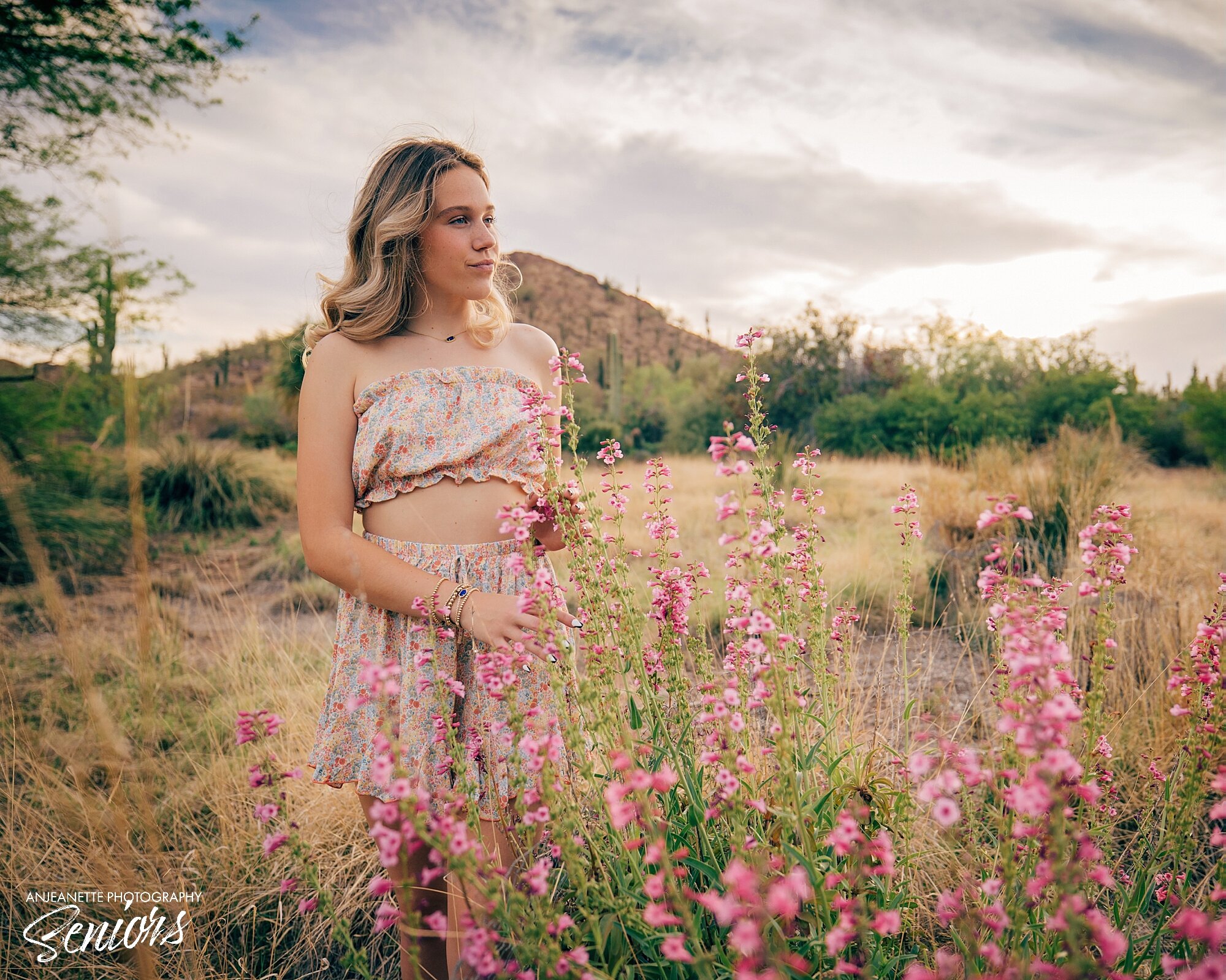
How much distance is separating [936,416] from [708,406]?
673 centimetres

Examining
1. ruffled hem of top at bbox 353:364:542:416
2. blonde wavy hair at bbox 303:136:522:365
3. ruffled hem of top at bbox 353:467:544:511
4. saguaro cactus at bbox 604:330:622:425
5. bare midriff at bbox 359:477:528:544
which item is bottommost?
bare midriff at bbox 359:477:528:544

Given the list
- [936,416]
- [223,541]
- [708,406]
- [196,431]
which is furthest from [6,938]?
[196,431]

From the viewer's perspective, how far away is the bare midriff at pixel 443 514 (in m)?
2.01

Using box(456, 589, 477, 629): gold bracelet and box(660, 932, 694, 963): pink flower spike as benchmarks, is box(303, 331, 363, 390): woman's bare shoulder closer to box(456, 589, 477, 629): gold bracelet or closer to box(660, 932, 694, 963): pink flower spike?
box(456, 589, 477, 629): gold bracelet

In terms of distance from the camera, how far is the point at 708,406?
2242cm

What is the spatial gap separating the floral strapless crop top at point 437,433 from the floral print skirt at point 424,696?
0.64ft

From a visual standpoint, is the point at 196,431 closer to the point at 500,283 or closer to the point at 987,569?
the point at 500,283

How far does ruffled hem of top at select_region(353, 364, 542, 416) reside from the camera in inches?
79.7

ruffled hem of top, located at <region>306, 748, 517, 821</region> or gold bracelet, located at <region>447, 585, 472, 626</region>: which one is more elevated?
gold bracelet, located at <region>447, 585, 472, 626</region>

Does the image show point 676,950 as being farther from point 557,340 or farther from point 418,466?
point 557,340

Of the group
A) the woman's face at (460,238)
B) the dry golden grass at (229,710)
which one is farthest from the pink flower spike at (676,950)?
the woman's face at (460,238)

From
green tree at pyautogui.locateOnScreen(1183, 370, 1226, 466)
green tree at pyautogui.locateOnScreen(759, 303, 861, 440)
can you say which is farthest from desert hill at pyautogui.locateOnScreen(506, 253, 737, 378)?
green tree at pyautogui.locateOnScreen(1183, 370, 1226, 466)

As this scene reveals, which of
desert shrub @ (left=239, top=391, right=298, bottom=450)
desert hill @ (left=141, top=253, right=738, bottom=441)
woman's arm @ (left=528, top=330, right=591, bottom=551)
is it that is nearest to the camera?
woman's arm @ (left=528, top=330, right=591, bottom=551)

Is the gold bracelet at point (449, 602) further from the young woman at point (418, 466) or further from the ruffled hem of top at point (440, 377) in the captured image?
the ruffled hem of top at point (440, 377)
